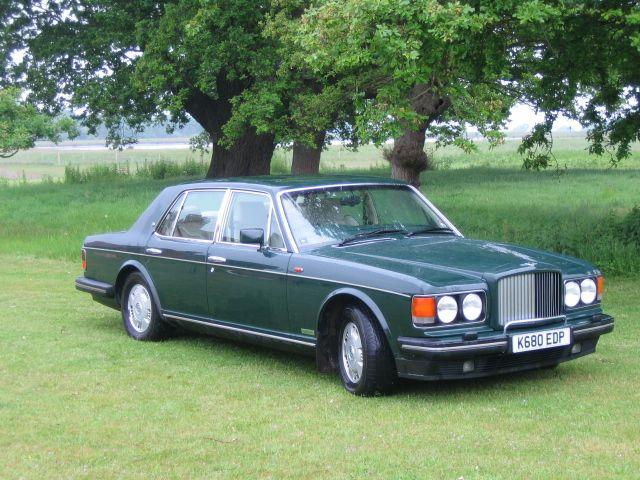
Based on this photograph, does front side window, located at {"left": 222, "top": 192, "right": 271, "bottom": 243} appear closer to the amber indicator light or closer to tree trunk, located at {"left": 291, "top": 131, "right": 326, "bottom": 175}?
the amber indicator light

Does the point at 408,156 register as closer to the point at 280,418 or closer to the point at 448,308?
the point at 448,308

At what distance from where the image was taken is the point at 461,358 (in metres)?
7.32

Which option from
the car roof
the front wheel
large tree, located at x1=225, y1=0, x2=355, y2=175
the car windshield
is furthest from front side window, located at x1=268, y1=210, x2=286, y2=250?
large tree, located at x1=225, y1=0, x2=355, y2=175

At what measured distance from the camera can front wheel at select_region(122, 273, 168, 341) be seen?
10141 mm

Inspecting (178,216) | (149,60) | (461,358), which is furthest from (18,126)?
(461,358)

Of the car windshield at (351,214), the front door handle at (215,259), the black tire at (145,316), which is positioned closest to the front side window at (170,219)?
the black tire at (145,316)

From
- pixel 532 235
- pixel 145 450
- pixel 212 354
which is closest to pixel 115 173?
pixel 532 235

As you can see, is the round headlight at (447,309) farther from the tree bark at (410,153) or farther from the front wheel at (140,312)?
the tree bark at (410,153)

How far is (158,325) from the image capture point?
1010cm

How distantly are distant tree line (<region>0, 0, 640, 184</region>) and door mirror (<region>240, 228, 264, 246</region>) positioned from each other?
12.8 ft

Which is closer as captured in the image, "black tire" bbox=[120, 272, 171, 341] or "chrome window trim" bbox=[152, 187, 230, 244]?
"chrome window trim" bbox=[152, 187, 230, 244]

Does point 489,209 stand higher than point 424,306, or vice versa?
point 424,306

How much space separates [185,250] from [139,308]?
1103 millimetres

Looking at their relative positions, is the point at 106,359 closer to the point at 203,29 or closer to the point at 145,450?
the point at 145,450
